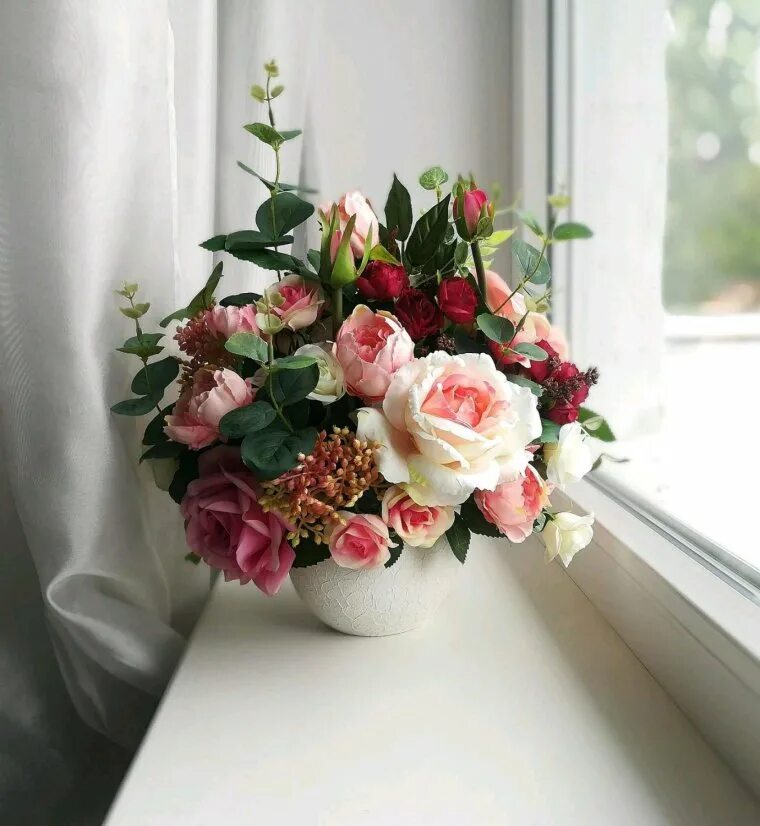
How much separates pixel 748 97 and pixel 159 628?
33.1 inches

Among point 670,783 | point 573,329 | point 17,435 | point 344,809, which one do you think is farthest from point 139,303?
point 573,329

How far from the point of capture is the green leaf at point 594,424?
2.35ft

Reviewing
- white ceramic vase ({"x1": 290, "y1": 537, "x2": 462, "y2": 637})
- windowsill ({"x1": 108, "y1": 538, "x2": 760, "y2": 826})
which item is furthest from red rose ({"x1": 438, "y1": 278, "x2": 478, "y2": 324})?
windowsill ({"x1": 108, "y1": 538, "x2": 760, "y2": 826})

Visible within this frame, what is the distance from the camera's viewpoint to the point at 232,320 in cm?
64

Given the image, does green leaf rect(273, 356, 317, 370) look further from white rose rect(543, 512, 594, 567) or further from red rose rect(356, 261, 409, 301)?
white rose rect(543, 512, 594, 567)

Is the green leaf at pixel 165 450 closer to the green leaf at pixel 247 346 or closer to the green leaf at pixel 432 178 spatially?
the green leaf at pixel 247 346

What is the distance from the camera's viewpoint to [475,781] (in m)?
0.52

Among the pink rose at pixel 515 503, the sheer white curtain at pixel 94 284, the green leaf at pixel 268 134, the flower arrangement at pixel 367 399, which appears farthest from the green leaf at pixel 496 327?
the sheer white curtain at pixel 94 284

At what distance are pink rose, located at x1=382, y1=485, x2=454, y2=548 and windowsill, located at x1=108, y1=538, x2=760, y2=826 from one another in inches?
5.6

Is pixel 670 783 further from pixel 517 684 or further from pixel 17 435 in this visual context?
pixel 17 435

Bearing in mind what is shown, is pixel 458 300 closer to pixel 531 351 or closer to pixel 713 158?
pixel 531 351

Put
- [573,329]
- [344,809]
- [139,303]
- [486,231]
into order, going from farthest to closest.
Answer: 1. [573,329]
2. [139,303]
3. [486,231]
4. [344,809]

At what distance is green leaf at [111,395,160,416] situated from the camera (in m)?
0.68

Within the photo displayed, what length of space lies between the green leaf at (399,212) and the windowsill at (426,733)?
1.31ft
